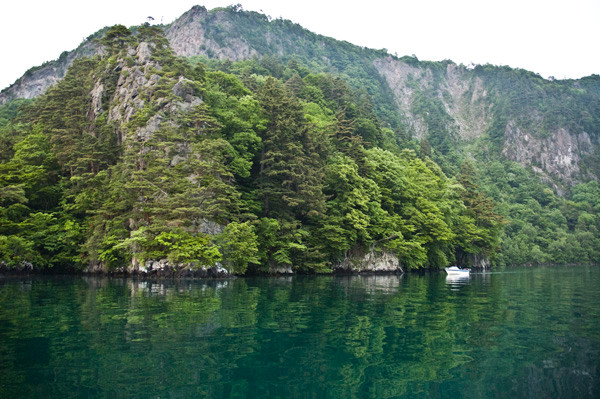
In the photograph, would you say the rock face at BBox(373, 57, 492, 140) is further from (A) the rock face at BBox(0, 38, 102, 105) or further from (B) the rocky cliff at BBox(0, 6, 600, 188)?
(A) the rock face at BBox(0, 38, 102, 105)

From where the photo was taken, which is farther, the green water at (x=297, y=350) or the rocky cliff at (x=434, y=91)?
the rocky cliff at (x=434, y=91)

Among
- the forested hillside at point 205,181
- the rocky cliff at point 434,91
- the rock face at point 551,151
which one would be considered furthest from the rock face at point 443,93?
the forested hillside at point 205,181

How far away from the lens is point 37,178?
3941 centimetres

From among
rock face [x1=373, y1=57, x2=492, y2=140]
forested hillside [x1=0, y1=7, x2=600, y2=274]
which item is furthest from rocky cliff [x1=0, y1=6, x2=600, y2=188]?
forested hillside [x1=0, y1=7, x2=600, y2=274]

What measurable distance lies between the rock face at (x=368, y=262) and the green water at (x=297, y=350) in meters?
26.1

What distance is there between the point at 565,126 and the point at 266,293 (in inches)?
6505

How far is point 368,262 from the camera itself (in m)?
44.1

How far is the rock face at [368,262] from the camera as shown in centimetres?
Result: 4296

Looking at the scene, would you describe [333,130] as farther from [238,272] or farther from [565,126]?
[565,126]

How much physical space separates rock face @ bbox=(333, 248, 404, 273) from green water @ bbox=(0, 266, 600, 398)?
26071 mm

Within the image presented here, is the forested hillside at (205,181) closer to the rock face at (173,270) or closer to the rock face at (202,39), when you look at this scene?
the rock face at (173,270)

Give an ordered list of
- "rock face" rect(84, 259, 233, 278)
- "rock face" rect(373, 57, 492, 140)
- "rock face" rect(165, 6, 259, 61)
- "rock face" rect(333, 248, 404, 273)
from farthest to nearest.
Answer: "rock face" rect(373, 57, 492, 140)
"rock face" rect(165, 6, 259, 61)
"rock face" rect(333, 248, 404, 273)
"rock face" rect(84, 259, 233, 278)

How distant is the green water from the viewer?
23.1 ft

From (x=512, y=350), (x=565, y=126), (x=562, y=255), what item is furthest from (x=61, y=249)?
(x=565, y=126)
